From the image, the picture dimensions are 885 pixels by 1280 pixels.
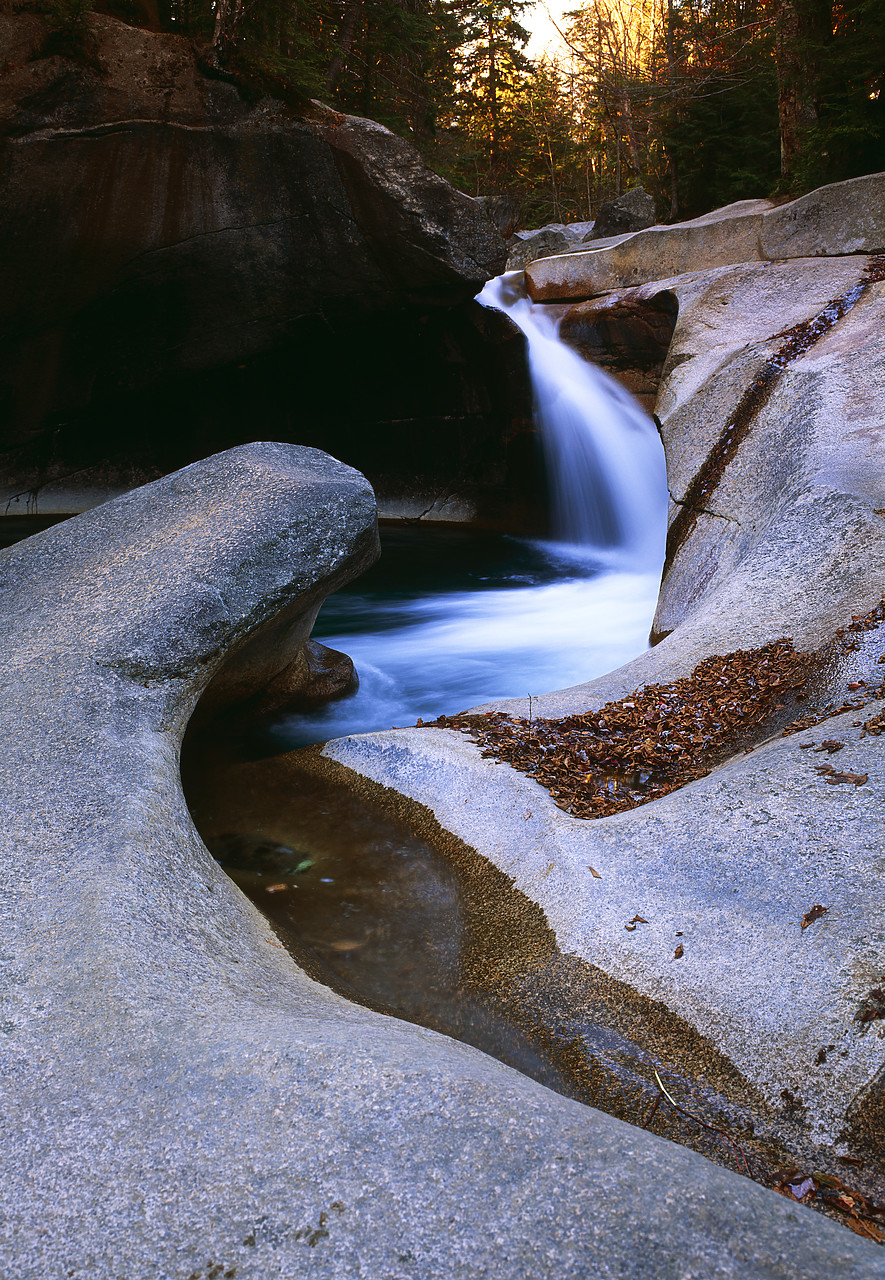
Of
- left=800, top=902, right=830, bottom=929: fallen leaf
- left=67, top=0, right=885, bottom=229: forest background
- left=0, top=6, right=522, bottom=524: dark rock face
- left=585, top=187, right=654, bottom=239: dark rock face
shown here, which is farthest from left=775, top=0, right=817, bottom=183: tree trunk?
left=800, top=902, right=830, bottom=929: fallen leaf

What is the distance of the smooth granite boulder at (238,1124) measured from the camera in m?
1.41

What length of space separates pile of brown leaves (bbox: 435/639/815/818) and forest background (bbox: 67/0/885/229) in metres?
8.51

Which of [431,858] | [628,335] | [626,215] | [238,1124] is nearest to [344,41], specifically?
[626,215]

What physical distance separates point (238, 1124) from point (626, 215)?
1977 centimetres

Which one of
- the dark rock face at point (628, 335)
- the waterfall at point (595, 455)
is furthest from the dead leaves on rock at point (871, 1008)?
the dark rock face at point (628, 335)

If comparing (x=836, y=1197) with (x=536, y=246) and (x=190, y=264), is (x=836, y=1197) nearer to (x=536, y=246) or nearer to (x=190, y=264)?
(x=190, y=264)

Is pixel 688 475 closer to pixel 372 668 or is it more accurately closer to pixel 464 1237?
pixel 372 668

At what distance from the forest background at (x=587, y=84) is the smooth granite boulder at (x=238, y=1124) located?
8.87m

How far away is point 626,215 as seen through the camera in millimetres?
17812

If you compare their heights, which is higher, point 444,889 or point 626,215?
point 626,215

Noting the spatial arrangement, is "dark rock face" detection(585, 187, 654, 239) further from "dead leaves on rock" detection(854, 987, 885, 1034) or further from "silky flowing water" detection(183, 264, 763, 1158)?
"dead leaves on rock" detection(854, 987, 885, 1034)

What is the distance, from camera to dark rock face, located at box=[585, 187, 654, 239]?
58.3ft

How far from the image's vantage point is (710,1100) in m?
2.23

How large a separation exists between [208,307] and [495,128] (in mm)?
23051
